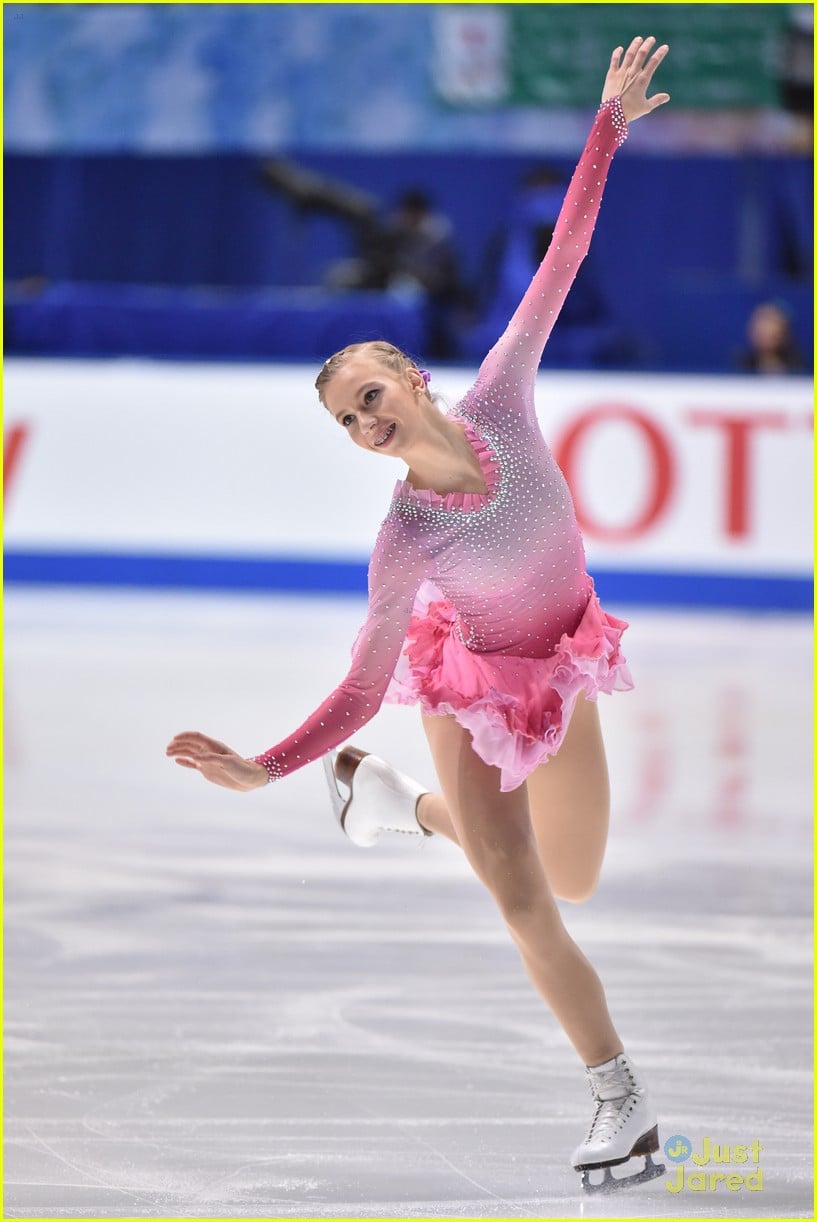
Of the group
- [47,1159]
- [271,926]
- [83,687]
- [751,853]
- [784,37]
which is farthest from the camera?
[784,37]

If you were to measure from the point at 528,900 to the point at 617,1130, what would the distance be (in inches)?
13.2

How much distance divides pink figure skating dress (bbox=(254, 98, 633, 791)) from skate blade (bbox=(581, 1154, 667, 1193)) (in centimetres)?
55

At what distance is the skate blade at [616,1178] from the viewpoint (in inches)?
94.6

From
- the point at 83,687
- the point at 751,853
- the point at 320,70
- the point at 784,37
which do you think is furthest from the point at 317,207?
the point at 751,853

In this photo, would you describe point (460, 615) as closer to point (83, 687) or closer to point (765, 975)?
point (765, 975)

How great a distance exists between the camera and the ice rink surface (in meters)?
2.49

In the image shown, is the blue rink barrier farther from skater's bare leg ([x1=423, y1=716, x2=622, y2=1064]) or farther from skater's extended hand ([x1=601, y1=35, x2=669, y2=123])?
skater's bare leg ([x1=423, y1=716, x2=622, y2=1064])

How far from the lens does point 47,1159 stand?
2.53m

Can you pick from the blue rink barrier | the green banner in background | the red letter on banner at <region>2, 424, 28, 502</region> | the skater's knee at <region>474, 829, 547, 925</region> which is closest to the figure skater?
the skater's knee at <region>474, 829, 547, 925</region>

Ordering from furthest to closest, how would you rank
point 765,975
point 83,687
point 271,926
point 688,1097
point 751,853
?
point 83,687 < point 751,853 < point 271,926 < point 765,975 < point 688,1097

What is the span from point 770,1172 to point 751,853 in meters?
1.78

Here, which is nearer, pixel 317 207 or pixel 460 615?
pixel 460 615

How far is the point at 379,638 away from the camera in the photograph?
2418 millimetres

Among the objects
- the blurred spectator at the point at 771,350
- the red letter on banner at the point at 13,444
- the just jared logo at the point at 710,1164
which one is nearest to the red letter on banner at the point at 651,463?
the blurred spectator at the point at 771,350
